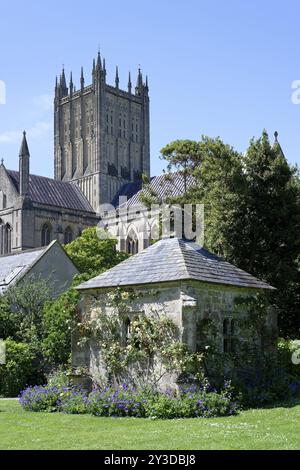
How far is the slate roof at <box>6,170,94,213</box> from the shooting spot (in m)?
76.1

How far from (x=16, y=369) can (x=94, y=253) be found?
3017 cm

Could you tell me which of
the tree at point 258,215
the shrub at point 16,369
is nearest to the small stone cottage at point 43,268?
the shrub at point 16,369

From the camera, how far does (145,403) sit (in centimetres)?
1600

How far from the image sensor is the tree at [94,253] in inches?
2019

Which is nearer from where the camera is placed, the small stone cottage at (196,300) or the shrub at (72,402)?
the shrub at (72,402)

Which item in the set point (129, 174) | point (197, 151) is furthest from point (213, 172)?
point (129, 174)

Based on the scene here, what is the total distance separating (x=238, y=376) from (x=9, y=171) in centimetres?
6324

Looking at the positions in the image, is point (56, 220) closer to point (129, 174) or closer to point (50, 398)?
point (129, 174)

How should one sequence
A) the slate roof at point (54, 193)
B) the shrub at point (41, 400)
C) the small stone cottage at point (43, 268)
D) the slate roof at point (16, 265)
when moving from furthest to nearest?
the slate roof at point (54, 193)
the slate roof at point (16, 265)
the small stone cottage at point (43, 268)
the shrub at point (41, 400)

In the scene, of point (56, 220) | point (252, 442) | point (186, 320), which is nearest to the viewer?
point (252, 442)

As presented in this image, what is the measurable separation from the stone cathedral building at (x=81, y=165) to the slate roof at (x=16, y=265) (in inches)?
1411

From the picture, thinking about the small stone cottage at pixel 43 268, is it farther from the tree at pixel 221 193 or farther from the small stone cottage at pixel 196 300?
the small stone cottage at pixel 196 300

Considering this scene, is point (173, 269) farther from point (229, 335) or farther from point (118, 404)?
point (118, 404)
